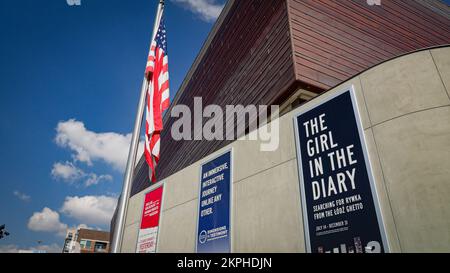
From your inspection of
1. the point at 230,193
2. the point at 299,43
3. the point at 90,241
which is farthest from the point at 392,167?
the point at 90,241

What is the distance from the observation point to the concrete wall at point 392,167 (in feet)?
12.0

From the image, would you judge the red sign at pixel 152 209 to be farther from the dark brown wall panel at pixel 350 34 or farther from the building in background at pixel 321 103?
the dark brown wall panel at pixel 350 34

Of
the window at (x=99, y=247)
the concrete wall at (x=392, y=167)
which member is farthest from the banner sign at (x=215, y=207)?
the window at (x=99, y=247)

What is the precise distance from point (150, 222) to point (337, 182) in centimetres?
607

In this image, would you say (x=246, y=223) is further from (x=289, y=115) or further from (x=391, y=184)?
(x=391, y=184)

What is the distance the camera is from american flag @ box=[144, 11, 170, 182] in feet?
20.4

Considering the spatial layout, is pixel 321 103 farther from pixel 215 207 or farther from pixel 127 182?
pixel 127 182

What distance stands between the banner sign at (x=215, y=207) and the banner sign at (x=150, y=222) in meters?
2.10

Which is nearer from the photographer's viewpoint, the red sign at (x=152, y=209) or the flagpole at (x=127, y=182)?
the flagpole at (x=127, y=182)

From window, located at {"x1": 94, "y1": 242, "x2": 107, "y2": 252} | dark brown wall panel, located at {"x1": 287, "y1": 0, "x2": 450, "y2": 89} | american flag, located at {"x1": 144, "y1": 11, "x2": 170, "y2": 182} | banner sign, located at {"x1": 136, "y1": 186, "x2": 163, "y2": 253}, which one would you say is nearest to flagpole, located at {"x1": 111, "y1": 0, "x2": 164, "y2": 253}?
american flag, located at {"x1": 144, "y1": 11, "x2": 170, "y2": 182}

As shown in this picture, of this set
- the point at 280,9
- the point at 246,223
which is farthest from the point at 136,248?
the point at 280,9

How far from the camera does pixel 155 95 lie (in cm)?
645

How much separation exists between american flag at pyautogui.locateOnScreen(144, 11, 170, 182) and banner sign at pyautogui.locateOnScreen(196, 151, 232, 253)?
1.39 metres
